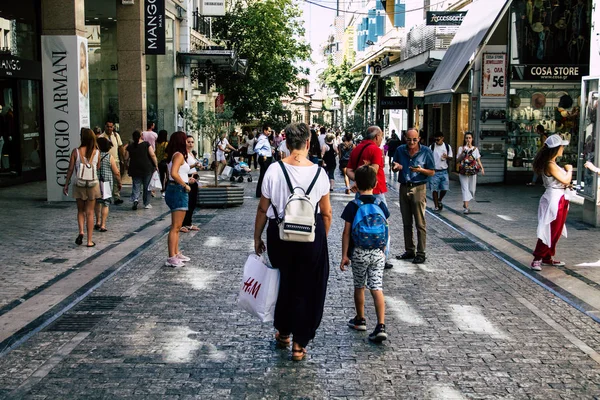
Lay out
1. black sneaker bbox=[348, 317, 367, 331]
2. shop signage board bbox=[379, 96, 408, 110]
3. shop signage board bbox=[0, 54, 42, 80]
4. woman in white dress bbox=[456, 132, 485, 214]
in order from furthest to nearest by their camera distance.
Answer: shop signage board bbox=[379, 96, 408, 110], shop signage board bbox=[0, 54, 42, 80], woman in white dress bbox=[456, 132, 485, 214], black sneaker bbox=[348, 317, 367, 331]

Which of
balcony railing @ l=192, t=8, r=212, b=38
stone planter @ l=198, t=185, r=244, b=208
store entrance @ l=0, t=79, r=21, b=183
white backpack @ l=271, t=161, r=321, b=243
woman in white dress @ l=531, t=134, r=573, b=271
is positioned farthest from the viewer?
balcony railing @ l=192, t=8, r=212, b=38

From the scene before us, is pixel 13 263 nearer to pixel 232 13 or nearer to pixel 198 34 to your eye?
pixel 198 34

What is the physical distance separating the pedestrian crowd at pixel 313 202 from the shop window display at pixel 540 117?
24.8ft

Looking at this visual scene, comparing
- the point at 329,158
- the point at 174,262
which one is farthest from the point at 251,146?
the point at 174,262

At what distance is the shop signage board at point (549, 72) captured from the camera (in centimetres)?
2344

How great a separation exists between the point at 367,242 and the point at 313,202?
861mm

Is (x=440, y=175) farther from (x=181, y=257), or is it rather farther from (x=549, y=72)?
(x=549, y=72)

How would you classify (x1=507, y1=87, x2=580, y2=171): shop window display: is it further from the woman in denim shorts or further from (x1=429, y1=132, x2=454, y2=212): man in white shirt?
the woman in denim shorts

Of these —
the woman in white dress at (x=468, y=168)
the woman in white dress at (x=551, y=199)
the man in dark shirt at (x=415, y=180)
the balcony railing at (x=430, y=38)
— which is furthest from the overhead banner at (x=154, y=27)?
the woman in white dress at (x=551, y=199)

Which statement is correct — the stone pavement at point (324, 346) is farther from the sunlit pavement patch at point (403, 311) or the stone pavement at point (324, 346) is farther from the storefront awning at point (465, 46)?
the storefront awning at point (465, 46)

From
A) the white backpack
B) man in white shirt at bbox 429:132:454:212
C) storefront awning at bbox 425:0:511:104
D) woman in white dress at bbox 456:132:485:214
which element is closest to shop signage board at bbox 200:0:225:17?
storefront awning at bbox 425:0:511:104

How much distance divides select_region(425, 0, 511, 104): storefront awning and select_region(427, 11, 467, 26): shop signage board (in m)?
0.23

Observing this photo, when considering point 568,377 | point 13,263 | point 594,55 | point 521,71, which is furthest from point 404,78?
point 568,377

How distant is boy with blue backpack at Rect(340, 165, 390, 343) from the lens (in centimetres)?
681
